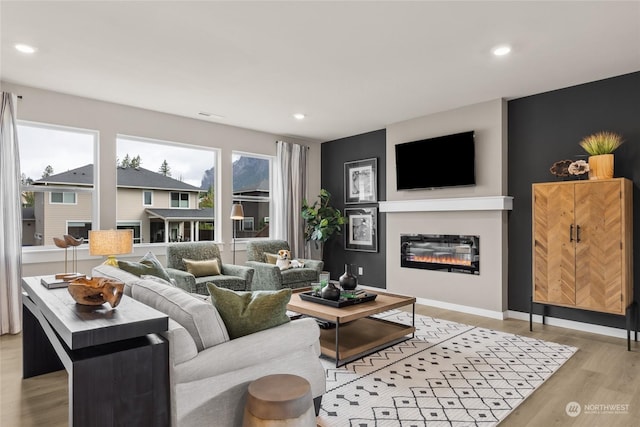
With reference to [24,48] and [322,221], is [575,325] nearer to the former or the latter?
[322,221]

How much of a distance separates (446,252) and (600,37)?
9.54 ft

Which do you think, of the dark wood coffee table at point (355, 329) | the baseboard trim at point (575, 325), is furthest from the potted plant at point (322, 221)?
the baseboard trim at point (575, 325)

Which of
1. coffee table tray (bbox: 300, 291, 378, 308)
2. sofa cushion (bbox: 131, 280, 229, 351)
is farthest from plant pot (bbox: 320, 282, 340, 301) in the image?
sofa cushion (bbox: 131, 280, 229, 351)

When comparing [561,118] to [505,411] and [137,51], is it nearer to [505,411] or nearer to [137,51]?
[505,411]

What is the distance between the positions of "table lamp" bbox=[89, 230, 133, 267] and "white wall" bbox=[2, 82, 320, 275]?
3.43ft

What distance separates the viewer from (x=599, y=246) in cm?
374

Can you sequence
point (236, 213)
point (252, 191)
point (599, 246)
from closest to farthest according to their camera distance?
point (599, 246) → point (236, 213) → point (252, 191)

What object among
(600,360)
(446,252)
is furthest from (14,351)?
(600,360)

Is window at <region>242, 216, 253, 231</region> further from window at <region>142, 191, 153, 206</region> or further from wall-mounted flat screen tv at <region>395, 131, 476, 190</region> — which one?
wall-mounted flat screen tv at <region>395, 131, 476, 190</region>

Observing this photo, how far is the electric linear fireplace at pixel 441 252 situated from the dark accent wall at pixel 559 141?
45 centimetres

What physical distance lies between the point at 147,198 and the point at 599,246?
534cm

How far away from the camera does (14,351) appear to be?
3482mm

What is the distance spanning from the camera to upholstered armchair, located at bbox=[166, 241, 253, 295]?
4.66 m

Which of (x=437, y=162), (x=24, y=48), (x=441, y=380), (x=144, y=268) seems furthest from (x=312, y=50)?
(x=441, y=380)
